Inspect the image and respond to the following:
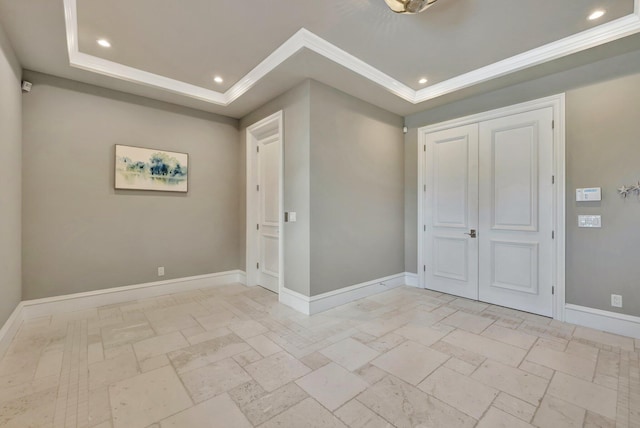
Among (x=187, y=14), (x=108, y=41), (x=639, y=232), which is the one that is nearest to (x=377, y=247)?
(x=639, y=232)

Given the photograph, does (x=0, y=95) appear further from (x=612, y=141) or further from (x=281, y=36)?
(x=612, y=141)

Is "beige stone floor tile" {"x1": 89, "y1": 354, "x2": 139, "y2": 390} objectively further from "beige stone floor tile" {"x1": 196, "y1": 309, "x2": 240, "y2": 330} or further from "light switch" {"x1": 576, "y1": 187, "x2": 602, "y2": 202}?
"light switch" {"x1": 576, "y1": 187, "x2": 602, "y2": 202}

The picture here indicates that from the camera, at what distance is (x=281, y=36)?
2.67 meters

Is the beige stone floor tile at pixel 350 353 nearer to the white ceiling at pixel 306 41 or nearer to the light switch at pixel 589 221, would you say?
the light switch at pixel 589 221

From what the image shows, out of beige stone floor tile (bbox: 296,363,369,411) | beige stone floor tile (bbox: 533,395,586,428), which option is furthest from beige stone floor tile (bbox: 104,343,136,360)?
beige stone floor tile (bbox: 533,395,586,428)

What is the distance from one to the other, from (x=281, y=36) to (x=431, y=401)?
3275 mm

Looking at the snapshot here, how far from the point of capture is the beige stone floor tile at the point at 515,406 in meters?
1.67

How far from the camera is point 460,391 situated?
74.1 inches

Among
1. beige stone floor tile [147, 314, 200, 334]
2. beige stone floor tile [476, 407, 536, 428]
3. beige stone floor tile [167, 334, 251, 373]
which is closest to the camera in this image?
beige stone floor tile [476, 407, 536, 428]

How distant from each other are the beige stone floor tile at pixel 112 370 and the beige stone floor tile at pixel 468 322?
297 cm

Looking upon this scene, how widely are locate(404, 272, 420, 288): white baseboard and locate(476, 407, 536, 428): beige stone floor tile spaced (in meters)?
2.76

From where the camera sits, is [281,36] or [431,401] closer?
[431,401]

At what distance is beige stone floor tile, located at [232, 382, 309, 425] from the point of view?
5.45ft

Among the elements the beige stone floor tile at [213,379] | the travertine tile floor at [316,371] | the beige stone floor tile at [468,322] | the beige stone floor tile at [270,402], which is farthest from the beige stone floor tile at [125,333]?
the beige stone floor tile at [468,322]
